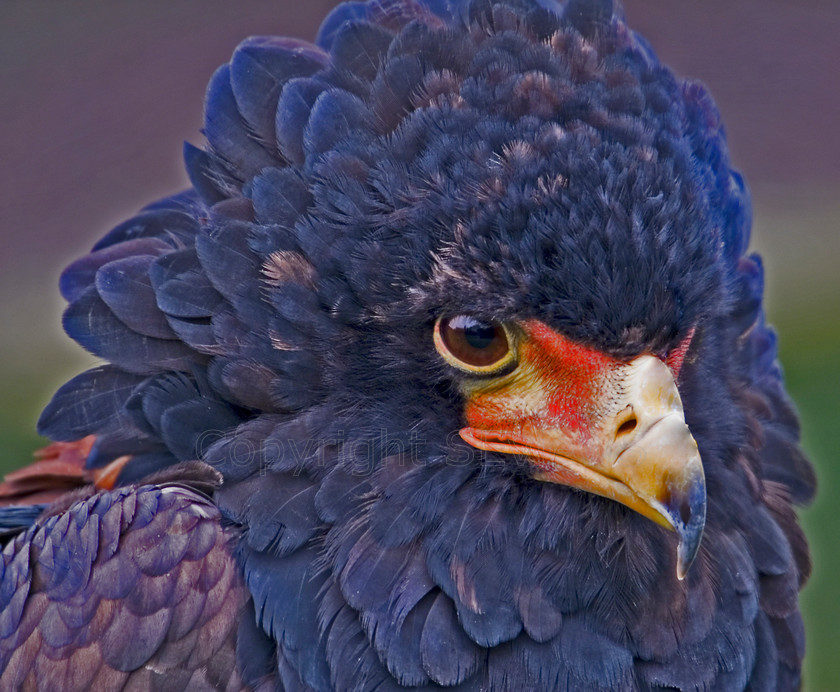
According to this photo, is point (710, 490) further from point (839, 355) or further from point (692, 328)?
point (839, 355)

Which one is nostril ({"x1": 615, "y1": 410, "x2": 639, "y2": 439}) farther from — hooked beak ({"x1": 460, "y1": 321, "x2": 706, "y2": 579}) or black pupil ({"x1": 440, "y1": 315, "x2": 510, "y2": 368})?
black pupil ({"x1": 440, "y1": 315, "x2": 510, "y2": 368})

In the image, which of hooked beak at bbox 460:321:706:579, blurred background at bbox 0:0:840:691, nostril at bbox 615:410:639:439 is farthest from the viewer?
blurred background at bbox 0:0:840:691

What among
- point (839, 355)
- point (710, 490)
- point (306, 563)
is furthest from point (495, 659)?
point (839, 355)

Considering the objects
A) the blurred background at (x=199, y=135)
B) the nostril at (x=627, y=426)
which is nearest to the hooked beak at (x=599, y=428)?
the nostril at (x=627, y=426)

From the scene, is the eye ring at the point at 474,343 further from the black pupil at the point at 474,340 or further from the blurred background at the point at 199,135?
the blurred background at the point at 199,135

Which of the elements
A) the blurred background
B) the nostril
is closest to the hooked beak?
the nostril

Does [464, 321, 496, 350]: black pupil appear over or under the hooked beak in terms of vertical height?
over

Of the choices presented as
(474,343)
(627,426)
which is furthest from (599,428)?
(474,343)
